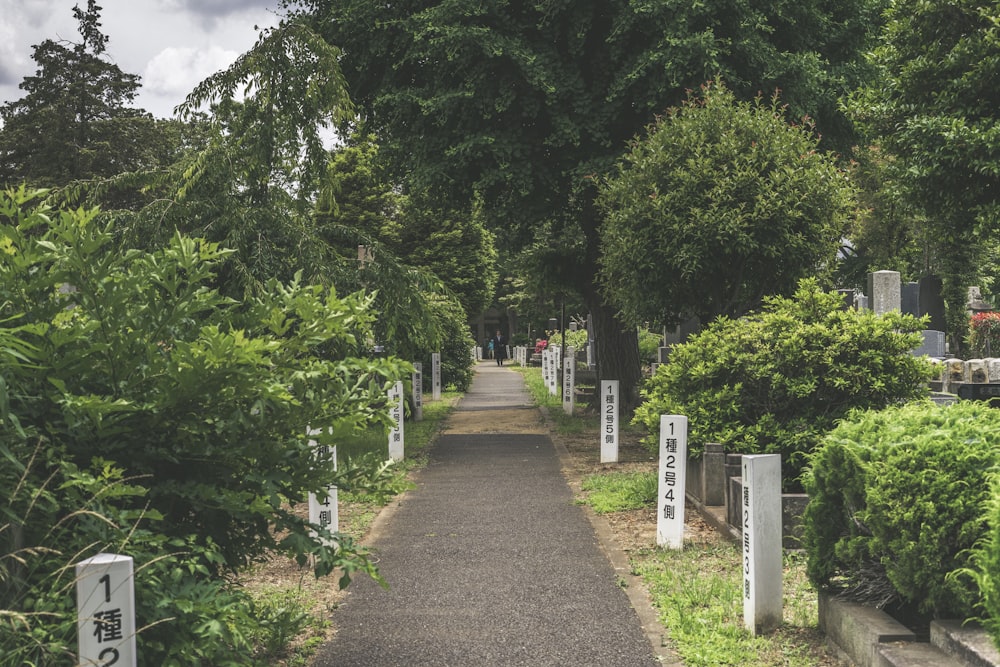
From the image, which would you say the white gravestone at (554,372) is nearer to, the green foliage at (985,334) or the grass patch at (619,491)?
the green foliage at (985,334)

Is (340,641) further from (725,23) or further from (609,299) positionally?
(725,23)

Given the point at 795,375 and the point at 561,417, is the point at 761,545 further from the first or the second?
the point at 561,417

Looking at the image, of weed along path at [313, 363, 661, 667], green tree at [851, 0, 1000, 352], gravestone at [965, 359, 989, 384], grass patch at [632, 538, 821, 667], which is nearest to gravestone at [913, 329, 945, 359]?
gravestone at [965, 359, 989, 384]

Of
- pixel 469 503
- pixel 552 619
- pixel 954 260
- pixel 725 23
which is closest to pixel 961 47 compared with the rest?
pixel 725 23

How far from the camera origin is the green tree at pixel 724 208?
12.2m

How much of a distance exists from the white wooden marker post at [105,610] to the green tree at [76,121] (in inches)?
1531

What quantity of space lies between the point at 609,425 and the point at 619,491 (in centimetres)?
289

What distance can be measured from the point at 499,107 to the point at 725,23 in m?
4.07

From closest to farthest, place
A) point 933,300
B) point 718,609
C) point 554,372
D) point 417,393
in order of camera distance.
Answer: point 718,609 → point 417,393 → point 933,300 → point 554,372

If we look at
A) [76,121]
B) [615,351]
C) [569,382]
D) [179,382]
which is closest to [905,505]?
[179,382]

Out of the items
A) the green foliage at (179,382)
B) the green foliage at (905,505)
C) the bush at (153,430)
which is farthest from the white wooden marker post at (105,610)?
the green foliage at (905,505)

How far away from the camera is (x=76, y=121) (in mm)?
41188

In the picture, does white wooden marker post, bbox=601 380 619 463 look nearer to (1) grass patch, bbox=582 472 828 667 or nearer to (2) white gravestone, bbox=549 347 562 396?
(1) grass patch, bbox=582 472 828 667

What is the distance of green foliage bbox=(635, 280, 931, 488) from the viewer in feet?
29.5
